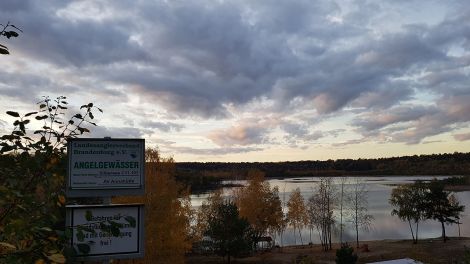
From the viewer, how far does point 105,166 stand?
11.9ft

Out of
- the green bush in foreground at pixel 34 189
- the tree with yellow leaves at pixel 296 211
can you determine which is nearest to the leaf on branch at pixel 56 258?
the green bush in foreground at pixel 34 189

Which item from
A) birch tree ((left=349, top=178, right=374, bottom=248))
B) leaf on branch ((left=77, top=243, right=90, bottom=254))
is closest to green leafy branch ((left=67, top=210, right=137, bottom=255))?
leaf on branch ((left=77, top=243, right=90, bottom=254))

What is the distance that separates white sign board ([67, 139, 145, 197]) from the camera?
3523 millimetres

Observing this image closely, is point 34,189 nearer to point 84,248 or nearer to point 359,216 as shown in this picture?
point 84,248

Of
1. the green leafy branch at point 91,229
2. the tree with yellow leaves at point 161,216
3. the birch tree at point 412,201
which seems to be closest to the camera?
the green leafy branch at point 91,229

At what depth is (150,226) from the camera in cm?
2555

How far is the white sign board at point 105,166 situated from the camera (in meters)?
3.52

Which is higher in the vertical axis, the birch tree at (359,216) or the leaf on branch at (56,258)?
the leaf on branch at (56,258)

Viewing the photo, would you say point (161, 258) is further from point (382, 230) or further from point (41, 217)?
point (382, 230)

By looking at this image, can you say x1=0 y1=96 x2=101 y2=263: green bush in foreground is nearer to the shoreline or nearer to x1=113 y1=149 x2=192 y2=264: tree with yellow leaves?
x1=113 y1=149 x2=192 y2=264: tree with yellow leaves

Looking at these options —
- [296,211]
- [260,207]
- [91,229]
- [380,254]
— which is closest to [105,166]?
[91,229]

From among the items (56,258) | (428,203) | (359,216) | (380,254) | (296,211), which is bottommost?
(380,254)

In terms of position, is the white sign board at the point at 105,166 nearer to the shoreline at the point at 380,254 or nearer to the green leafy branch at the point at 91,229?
the green leafy branch at the point at 91,229

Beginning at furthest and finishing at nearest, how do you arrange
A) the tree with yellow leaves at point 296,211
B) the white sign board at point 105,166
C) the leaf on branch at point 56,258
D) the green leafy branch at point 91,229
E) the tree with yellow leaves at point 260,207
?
the tree with yellow leaves at point 296,211 < the tree with yellow leaves at point 260,207 < the white sign board at point 105,166 < the green leafy branch at point 91,229 < the leaf on branch at point 56,258
